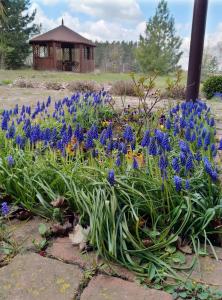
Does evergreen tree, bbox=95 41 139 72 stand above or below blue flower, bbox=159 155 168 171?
above

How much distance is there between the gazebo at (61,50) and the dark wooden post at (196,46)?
2297 cm

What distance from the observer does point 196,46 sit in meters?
4.28

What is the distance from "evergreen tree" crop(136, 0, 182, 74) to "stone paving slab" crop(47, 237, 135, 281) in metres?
29.9

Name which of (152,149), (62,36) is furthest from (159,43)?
(152,149)

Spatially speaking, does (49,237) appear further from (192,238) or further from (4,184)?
(192,238)

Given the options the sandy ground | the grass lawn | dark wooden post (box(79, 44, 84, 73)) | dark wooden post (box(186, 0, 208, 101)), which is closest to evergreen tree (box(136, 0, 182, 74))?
dark wooden post (box(79, 44, 84, 73))

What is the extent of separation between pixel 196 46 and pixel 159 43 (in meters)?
29.1

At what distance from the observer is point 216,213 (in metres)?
1.65

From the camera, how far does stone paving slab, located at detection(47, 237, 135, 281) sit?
1.41 meters

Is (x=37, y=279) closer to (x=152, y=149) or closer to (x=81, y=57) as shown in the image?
(x=152, y=149)

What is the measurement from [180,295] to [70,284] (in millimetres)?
420

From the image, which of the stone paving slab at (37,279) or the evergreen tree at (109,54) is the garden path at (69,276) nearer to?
the stone paving slab at (37,279)

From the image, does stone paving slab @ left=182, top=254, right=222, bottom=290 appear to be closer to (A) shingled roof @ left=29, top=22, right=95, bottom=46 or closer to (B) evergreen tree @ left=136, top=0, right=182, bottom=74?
(A) shingled roof @ left=29, top=22, right=95, bottom=46

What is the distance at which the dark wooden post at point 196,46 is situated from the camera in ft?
13.7
